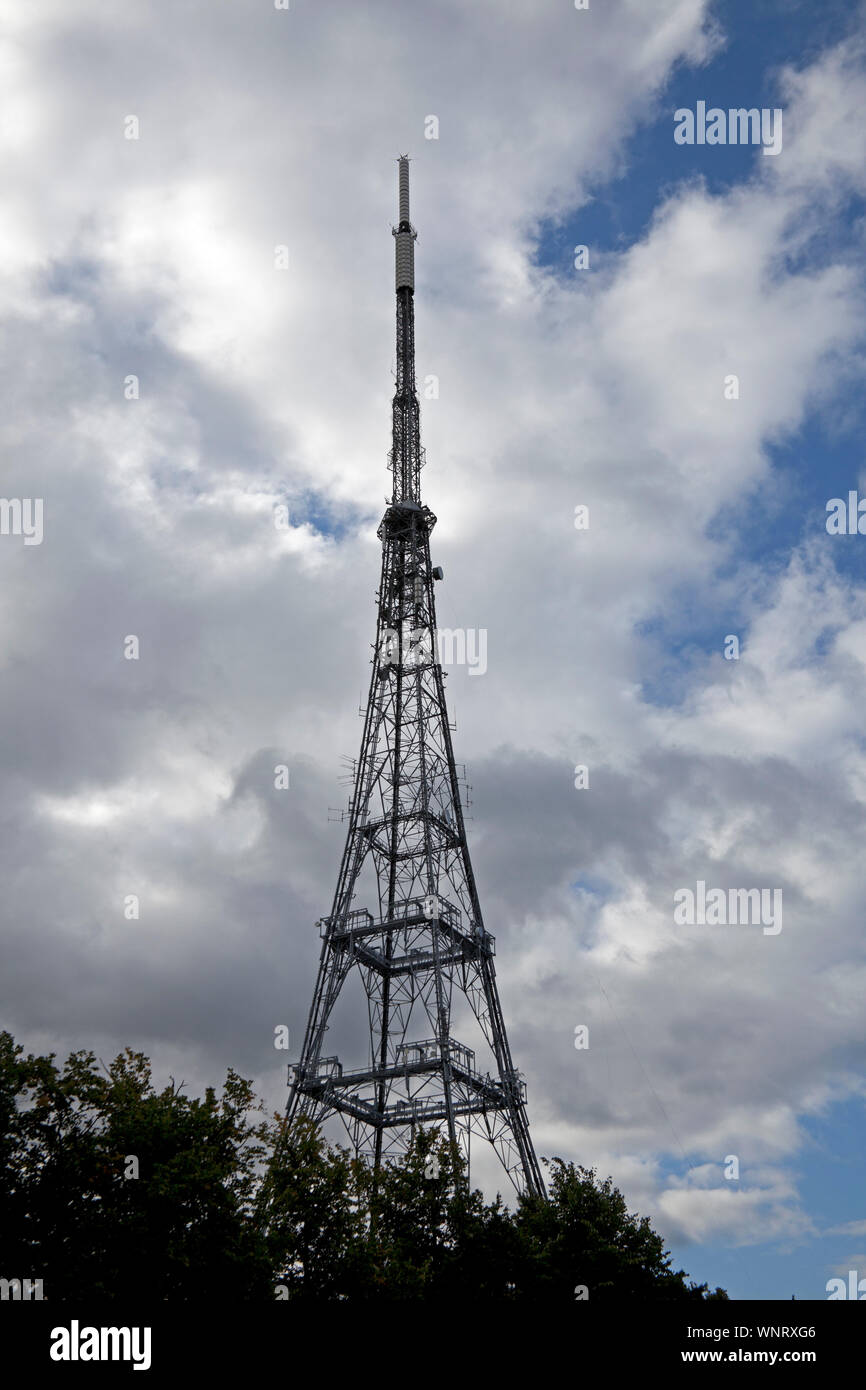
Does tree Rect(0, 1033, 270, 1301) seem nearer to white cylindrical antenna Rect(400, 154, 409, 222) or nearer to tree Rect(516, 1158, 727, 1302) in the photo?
tree Rect(516, 1158, 727, 1302)

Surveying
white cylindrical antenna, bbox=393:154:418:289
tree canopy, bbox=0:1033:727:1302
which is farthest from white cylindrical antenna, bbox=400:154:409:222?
tree canopy, bbox=0:1033:727:1302

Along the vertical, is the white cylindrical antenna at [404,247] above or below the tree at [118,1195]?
above

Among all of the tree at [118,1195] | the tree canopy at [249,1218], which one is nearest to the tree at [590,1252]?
the tree canopy at [249,1218]

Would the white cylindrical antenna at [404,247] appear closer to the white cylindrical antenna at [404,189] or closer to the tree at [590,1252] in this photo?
the white cylindrical antenna at [404,189]

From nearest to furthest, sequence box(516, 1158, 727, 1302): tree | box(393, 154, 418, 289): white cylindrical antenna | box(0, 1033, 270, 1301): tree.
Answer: box(0, 1033, 270, 1301): tree
box(516, 1158, 727, 1302): tree
box(393, 154, 418, 289): white cylindrical antenna

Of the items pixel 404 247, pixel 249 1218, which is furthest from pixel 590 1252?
pixel 404 247

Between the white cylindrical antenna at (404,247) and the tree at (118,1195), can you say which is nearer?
the tree at (118,1195)

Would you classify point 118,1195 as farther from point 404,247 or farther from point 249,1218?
point 404,247

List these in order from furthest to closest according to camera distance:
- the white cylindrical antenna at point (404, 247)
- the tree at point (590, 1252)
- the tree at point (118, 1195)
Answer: the white cylindrical antenna at point (404, 247) < the tree at point (590, 1252) < the tree at point (118, 1195)

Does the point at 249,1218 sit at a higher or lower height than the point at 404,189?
lower
